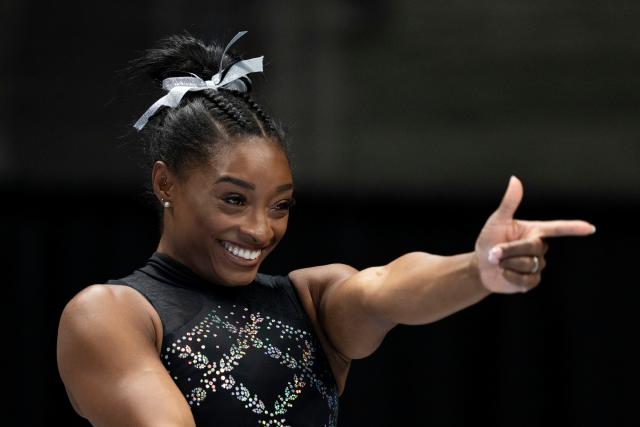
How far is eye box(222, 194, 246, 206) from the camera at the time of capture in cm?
171

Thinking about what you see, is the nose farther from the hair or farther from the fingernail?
the fingernail

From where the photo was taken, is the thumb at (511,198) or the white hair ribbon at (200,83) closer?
the thumb at (511,198)

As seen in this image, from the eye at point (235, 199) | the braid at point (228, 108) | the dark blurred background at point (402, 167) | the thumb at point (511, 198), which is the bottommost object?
the dark blurred background at point (402, 167)

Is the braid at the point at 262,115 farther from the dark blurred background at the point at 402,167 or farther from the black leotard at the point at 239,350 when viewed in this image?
the dark blurred background at the point at 402,167

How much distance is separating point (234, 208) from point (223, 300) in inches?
6.7

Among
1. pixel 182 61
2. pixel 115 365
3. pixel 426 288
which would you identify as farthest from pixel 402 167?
pixel 115 365

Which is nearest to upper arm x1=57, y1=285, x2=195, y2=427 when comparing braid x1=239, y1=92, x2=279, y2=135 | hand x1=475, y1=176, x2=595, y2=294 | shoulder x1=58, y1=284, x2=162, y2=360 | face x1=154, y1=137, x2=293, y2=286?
shoulder x1=58, y1=284, x2=162, y2=360

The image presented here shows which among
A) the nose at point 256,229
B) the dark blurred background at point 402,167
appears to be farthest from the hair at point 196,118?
the dark blurred background at point 402,167

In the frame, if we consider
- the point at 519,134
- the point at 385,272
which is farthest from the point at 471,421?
the point at 385,272

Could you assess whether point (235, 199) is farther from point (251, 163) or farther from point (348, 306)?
point (348, 306)

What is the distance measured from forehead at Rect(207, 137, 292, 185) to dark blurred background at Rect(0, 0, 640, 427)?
134 cm

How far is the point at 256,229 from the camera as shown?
171 cm

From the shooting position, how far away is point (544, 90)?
3291 millimetres

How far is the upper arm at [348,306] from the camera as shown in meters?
1.74
